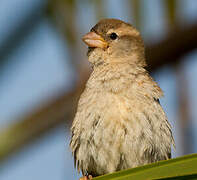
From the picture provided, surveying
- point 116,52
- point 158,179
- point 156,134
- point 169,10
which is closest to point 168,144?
point 156,134

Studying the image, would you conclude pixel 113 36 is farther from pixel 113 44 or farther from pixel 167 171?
pixel 167 171

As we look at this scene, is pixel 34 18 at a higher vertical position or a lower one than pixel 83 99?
higher

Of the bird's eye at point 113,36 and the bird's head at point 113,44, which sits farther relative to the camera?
the bird's eye at point 113,36

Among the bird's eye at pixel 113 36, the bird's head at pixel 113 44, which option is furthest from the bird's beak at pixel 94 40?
the bird's eye at pixel 113 36

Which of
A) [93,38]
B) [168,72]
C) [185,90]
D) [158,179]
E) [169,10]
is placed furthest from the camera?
[93,38]

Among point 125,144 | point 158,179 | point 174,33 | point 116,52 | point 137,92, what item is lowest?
point 158,179

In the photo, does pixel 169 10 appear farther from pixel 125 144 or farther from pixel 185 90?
pixel 125 144

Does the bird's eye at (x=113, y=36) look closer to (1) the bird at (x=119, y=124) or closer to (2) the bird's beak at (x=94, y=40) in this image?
(2) the bird's beak at (x=94, y=40)

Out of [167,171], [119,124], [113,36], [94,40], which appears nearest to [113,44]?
[113,36]
